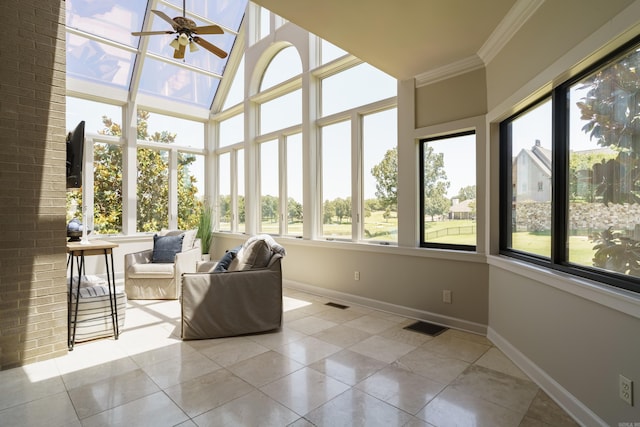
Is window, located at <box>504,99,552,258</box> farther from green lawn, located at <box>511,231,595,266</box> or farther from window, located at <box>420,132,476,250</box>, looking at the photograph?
window, located at <box>420,132,476,250</box>

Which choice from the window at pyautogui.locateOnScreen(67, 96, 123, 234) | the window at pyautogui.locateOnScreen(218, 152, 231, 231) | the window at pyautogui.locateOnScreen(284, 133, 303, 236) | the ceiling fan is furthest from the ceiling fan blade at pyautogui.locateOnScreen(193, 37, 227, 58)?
the window at pyautogui.locateOnScreen(67, 96, 123, 234)

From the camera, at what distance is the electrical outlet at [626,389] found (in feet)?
5.07

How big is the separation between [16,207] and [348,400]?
2.88 meters

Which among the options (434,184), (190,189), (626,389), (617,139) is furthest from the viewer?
(190,189)

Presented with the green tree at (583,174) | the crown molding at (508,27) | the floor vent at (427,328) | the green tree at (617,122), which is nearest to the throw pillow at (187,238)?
the floor vent at (427,328)

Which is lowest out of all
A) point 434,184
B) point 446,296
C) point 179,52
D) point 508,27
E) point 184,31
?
point 446,296

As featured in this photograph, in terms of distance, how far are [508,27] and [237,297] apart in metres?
3.28

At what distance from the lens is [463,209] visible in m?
3.42

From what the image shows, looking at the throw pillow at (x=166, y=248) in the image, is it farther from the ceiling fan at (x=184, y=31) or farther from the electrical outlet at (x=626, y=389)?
the electrical outlet at (x=626, y=389)

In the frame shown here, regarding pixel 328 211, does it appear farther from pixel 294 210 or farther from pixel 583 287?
pixel 583 287

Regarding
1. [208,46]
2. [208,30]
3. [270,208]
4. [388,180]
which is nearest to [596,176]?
[388,180]

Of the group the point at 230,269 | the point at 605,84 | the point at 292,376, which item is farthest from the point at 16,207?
the point at 605,84

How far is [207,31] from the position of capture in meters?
3.69

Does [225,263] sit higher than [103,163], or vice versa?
[103,163]
